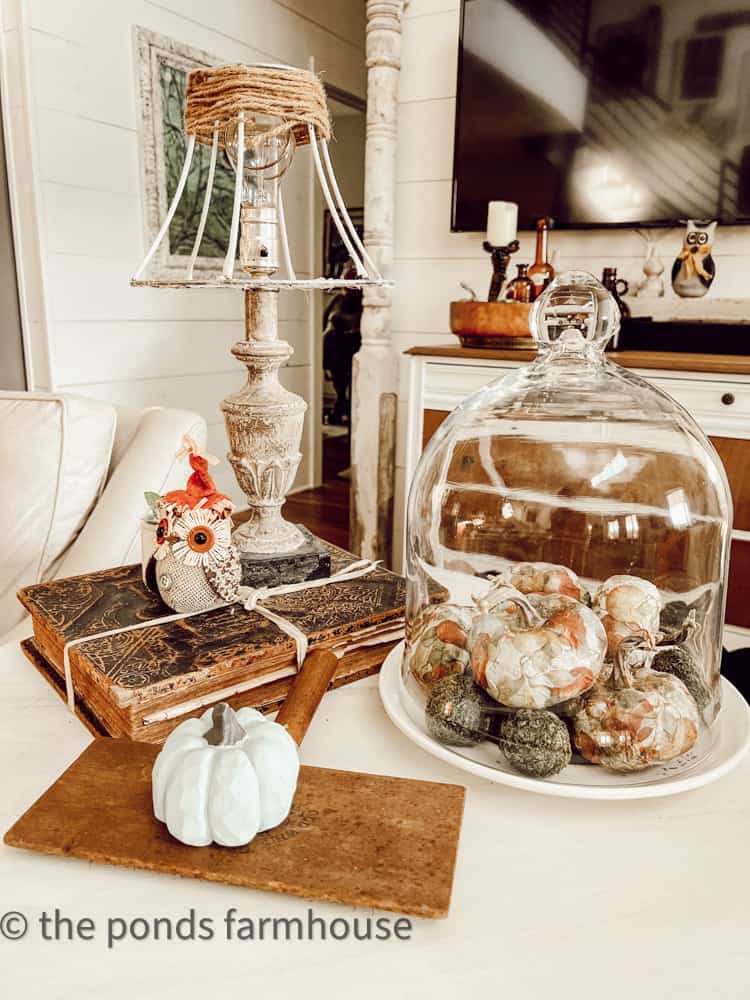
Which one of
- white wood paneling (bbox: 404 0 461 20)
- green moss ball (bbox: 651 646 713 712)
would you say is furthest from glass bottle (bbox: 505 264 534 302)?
green moss ball (bbox: 651 646 713 712)

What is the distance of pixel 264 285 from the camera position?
0.85 meters

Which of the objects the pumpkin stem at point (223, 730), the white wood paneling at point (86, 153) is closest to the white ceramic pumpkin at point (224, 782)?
the pumpkin stem at point (223, 730)

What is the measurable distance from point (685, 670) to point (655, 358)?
143 centimetres

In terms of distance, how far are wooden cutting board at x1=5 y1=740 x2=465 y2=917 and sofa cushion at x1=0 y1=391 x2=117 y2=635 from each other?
0.79m

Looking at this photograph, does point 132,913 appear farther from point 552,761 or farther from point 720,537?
point 720,537

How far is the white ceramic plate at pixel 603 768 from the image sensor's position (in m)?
0.56

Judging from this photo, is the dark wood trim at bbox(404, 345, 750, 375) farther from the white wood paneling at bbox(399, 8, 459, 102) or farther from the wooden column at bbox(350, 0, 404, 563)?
the white wood paneling at bbox(399, 8, 459, 102)

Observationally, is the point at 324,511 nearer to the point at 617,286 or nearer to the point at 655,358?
the point at 617,286

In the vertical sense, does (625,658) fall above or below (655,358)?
below

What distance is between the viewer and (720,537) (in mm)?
746

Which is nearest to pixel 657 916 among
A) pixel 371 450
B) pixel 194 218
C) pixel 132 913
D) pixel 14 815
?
pixel 132 913

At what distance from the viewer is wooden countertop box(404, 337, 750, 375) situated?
71.1 inches

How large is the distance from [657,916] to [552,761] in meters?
0.12

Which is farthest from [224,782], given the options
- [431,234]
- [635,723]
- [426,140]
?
[426,140]
